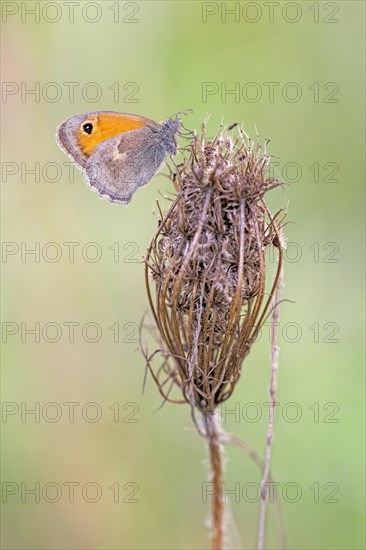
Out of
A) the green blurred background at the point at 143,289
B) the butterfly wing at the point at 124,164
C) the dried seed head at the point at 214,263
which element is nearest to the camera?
the dried seed head at the point at 214,263

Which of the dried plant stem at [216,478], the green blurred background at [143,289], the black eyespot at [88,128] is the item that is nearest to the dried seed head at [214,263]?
the dried plant stem at [216,478]

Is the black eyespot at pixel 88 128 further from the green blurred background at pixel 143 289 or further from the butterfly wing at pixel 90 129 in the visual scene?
the green blurred background at pixel 143 289

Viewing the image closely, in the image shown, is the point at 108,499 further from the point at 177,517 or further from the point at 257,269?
the point at 257,269

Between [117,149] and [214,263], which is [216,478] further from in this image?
[117,149]

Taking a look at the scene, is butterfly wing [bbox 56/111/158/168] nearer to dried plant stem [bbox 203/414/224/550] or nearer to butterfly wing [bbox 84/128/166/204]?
butterfly wing [bbox 84/128/166/204]

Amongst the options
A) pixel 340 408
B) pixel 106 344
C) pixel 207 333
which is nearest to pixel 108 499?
pixel 106 344

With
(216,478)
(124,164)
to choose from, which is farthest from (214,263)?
(124,164)

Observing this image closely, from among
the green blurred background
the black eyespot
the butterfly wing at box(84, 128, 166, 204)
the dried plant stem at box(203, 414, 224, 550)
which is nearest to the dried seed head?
the dried plant stem at box(203, 414, 224, 550)
